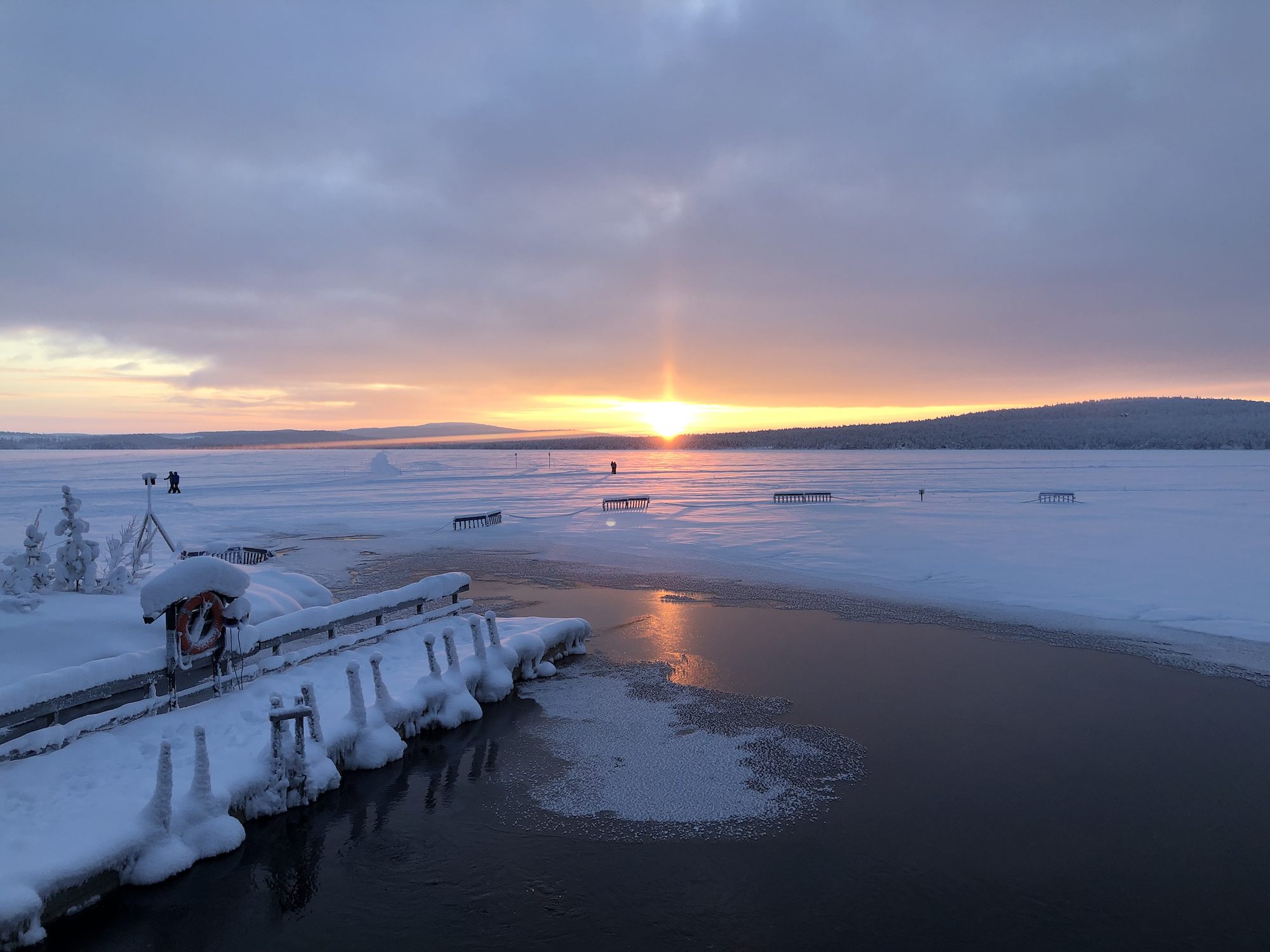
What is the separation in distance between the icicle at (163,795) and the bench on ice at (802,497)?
3439 centimetres

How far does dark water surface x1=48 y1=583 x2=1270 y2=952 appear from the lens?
5797 mm

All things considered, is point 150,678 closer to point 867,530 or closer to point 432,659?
point 432,659

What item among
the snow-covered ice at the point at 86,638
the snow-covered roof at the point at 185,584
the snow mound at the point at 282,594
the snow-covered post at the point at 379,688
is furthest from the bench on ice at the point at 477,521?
the snow-covered post at the point at 379,688

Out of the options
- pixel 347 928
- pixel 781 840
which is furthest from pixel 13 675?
pixel 781 840

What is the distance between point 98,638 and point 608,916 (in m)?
7.60

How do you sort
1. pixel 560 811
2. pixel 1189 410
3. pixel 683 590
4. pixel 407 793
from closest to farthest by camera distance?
pixel 560 811
pixel 407 793
pixel 683 590
pixel 1189 410

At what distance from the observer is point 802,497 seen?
42.2 m

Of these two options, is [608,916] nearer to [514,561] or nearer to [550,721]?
[550,721]

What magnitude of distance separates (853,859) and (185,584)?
26.2 feet

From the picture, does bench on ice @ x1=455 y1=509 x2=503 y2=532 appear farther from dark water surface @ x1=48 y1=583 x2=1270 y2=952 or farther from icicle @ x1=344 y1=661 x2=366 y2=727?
icicle @ x1=344 y1=661 x2=366 y2=727

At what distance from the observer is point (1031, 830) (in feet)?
23.1

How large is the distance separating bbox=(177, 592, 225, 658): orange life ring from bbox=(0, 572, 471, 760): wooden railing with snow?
0.38ft

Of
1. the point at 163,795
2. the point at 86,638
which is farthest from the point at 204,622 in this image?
the point at 163,795

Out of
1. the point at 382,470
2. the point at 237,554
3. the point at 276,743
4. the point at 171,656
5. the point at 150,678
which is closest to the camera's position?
the point at 276,743
